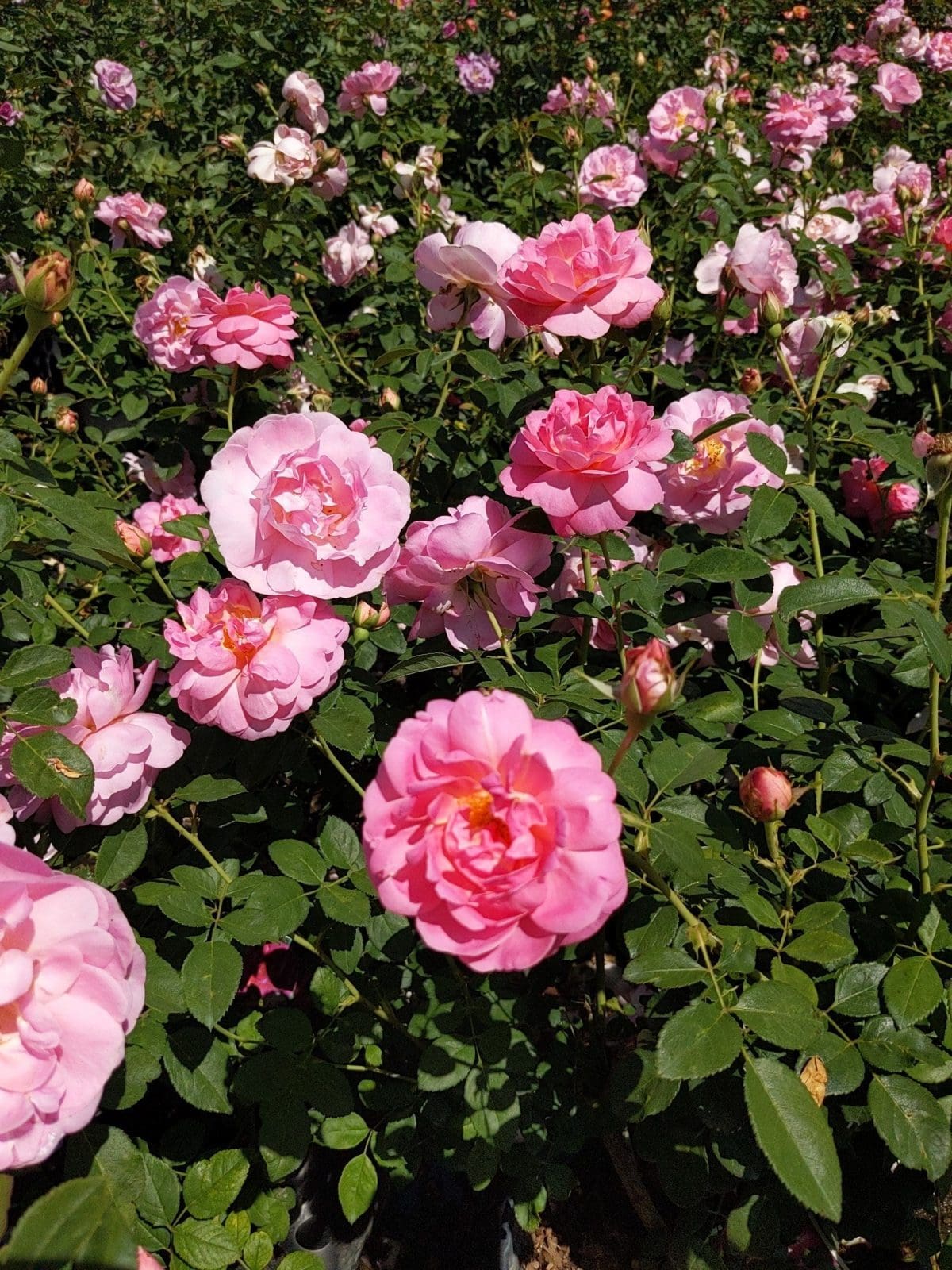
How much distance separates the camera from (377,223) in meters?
2.55

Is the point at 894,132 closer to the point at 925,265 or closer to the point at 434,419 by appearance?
the point at 925,265

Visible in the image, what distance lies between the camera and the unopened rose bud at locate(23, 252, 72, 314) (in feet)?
3.19

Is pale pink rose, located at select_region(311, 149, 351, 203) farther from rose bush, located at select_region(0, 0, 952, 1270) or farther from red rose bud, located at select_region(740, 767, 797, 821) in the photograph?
red rose bud, located at select_region(740, 767, 797, 821)

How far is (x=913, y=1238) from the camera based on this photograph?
1.18 meters

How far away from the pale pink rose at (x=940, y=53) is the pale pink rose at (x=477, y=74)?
2.02m

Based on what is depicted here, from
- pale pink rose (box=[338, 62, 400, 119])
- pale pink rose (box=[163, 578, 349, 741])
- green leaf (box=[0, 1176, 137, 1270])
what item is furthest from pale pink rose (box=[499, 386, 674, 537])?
pale pink rose (box=[338, 62, 400, 119])

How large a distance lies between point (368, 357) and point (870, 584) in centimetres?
167

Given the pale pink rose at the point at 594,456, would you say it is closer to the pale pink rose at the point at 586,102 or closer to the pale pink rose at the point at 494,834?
the pale pink rose at the point at 494,834

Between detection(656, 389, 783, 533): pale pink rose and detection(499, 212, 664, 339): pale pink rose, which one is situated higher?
detection(499, 212, 664, 339): pale pink rose

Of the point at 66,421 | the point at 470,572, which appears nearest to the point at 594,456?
the point at 470,572

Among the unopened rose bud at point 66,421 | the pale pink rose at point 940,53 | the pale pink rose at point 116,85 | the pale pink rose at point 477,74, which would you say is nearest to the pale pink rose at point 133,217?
the unopened rose bud at point 66,421

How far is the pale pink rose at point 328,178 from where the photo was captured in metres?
2.20

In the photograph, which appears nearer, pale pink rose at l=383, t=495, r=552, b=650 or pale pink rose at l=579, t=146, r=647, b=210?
pale pink rose at l=383, t=495, r=552, b=650

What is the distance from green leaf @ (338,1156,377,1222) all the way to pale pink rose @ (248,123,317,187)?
85.6 inches
